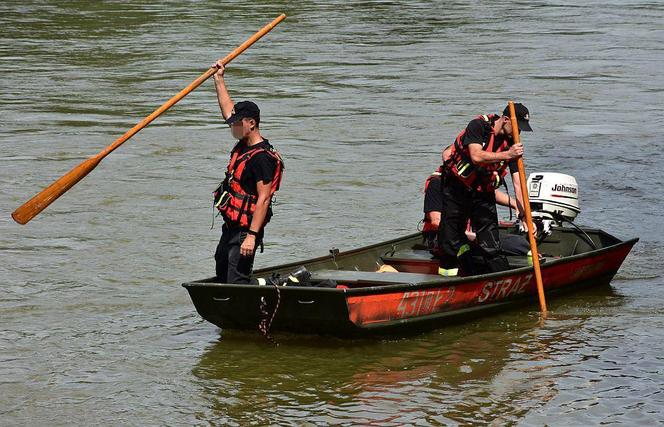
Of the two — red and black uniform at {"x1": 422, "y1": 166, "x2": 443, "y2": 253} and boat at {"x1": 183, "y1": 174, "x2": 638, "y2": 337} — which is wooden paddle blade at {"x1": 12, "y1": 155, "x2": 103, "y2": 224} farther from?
red and black uniform at {"x1": 422, "y1": 166, "x2": 443, "y2": 253}

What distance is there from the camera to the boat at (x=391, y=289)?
922cm

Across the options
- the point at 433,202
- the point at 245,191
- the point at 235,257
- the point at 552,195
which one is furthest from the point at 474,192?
the point at 235,257

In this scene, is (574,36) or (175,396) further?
(574,36)

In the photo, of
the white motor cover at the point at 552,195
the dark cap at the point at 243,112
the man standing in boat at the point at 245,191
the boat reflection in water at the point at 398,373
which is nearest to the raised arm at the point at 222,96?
the man standing in boat at the point at 245,191

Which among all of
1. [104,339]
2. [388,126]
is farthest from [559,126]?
[104,339]

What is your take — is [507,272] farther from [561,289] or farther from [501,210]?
[501,210]

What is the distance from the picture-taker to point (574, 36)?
32.1m

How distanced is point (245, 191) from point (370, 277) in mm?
1421

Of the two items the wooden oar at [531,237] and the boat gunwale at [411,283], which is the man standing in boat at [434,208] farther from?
the boat gunwale at [411,283]

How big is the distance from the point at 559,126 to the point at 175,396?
40.9 feet

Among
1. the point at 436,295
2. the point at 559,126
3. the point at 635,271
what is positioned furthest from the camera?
the point at 559,126

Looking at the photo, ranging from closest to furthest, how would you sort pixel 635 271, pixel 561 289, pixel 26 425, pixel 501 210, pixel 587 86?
pixel 26 425 → pixel 561 289 → pixel 635 271 → pixel 501 210 → pixel 587 86

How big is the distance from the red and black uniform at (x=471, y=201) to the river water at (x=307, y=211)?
58 centimetres

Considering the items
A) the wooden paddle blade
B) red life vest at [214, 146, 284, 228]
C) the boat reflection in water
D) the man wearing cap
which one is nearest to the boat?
the boat reflection in water
